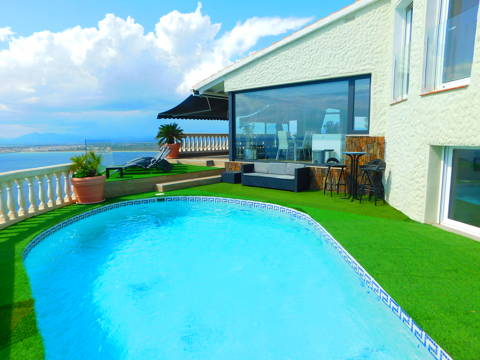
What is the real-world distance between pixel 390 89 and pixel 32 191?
31.5ft

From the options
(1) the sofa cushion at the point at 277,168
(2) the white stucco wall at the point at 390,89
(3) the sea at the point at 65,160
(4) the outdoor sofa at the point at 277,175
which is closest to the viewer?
(2) the white stucco wall at the point at 390,89

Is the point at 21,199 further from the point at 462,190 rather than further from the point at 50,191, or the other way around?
the point at 462,190

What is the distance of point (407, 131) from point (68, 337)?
693cm

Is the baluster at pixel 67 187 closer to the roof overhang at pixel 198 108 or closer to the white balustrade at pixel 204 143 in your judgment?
the roof overhang at pixel 198 108

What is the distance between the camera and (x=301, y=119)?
10703mm

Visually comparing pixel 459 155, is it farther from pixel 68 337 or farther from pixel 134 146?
pixel 134 146

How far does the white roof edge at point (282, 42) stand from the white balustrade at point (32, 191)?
7378mm

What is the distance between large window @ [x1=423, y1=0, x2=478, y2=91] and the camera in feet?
14.8

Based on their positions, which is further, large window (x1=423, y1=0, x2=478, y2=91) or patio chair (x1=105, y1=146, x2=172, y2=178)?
patio chair (x1=105, y1=146, x2=172, y2=178)

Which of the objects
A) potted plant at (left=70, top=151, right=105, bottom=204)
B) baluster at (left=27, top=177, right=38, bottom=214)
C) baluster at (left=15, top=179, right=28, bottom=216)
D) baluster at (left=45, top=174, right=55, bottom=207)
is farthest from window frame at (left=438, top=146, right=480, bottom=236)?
baluster at (left=45, top=174, right=55, bottom=207)

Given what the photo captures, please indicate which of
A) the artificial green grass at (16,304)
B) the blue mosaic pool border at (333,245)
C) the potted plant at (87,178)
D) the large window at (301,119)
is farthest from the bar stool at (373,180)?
the potted plant at (87,178)

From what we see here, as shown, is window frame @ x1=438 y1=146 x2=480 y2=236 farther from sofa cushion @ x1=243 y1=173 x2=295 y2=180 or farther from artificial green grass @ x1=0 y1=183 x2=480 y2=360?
sofa cushion @ x1=243 y1=173 x2=295 y2=180

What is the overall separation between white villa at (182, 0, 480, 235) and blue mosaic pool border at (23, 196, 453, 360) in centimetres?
227

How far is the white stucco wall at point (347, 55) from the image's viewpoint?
8312 mm
